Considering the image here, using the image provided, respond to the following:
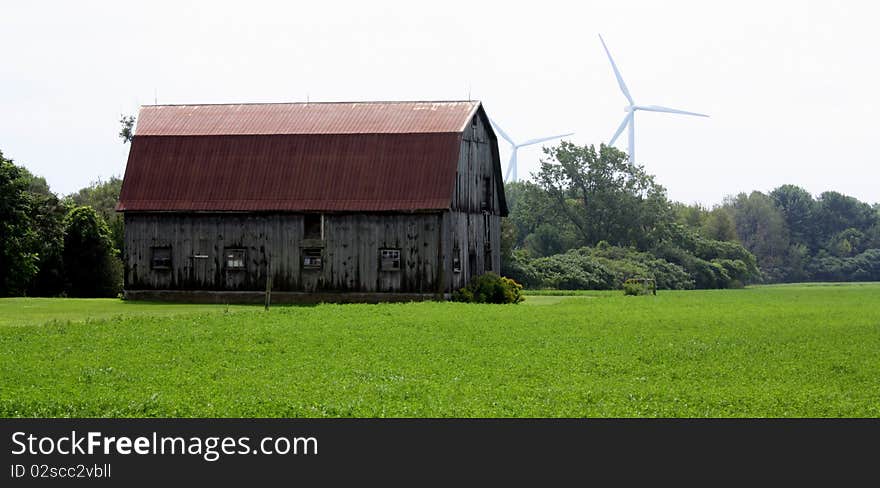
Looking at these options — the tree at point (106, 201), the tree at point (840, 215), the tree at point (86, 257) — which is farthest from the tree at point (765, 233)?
the tree at point (86, 257)

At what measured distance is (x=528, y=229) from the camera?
11831 cm

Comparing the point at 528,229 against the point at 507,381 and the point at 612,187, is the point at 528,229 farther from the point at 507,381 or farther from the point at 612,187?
the point at 507,381

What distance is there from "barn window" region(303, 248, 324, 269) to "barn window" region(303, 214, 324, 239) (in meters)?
0.61

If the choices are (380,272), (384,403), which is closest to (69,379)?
(384,403)

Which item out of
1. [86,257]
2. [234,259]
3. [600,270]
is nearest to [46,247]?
[86,257]

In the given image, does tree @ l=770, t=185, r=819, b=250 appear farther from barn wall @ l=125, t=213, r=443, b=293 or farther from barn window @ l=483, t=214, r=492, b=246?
barn wall @ l=125, t=213, r=443, b=293

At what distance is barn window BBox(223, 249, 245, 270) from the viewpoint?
53553mm

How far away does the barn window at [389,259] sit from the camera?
52.1m

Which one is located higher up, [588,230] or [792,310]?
[588,230]

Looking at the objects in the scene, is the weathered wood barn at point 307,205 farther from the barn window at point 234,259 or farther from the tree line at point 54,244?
the tree line at point 54,244

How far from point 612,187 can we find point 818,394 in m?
89.0

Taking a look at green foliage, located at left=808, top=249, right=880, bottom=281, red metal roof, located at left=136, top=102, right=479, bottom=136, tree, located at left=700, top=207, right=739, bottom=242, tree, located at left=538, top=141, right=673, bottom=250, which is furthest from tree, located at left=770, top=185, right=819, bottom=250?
red metal roof, located at left=136, top=102, right=479, bottom=136

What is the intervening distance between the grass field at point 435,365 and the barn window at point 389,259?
1148cm
